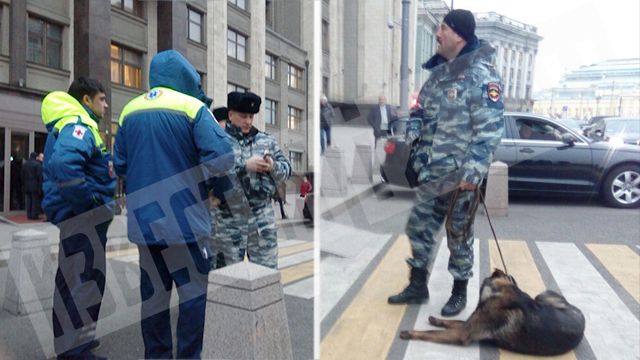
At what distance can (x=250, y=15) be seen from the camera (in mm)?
1761

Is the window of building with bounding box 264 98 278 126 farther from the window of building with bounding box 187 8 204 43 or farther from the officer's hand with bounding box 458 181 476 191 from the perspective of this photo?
the officer's hand with bounding box 458 181 476 191

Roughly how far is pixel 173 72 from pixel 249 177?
530 millimetres

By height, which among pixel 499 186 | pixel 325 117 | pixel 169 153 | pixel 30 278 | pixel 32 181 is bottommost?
pixel 30 278

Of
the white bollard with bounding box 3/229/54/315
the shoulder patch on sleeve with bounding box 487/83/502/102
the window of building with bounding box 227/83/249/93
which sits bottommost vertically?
the white bollard with bounding box 3/229/54/315

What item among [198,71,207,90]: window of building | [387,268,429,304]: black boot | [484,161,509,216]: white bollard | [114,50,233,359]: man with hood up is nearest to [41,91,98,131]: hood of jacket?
[114,50,233,359]: man with hood up

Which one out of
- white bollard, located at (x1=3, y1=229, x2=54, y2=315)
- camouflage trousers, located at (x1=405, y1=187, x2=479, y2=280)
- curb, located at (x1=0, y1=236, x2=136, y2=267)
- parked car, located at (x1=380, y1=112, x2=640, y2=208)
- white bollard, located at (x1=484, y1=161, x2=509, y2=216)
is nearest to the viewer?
camouflage trousers, located at (x1=405, y1=187, x2=479, y2=280)

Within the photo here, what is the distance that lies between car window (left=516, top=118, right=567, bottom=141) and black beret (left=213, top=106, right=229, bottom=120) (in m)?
1.29

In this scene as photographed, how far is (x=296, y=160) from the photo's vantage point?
1.73 metres

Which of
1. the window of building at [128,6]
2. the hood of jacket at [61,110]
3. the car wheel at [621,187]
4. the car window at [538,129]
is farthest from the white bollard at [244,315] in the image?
the car wheel at [621,187]

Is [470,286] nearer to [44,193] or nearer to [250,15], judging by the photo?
[250,15]

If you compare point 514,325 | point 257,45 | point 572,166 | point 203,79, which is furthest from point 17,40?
point 572,166

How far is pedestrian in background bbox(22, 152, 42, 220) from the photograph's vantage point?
201 cm

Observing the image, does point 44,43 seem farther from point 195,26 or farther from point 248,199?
point 248,199

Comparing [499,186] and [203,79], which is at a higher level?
[203,79]
